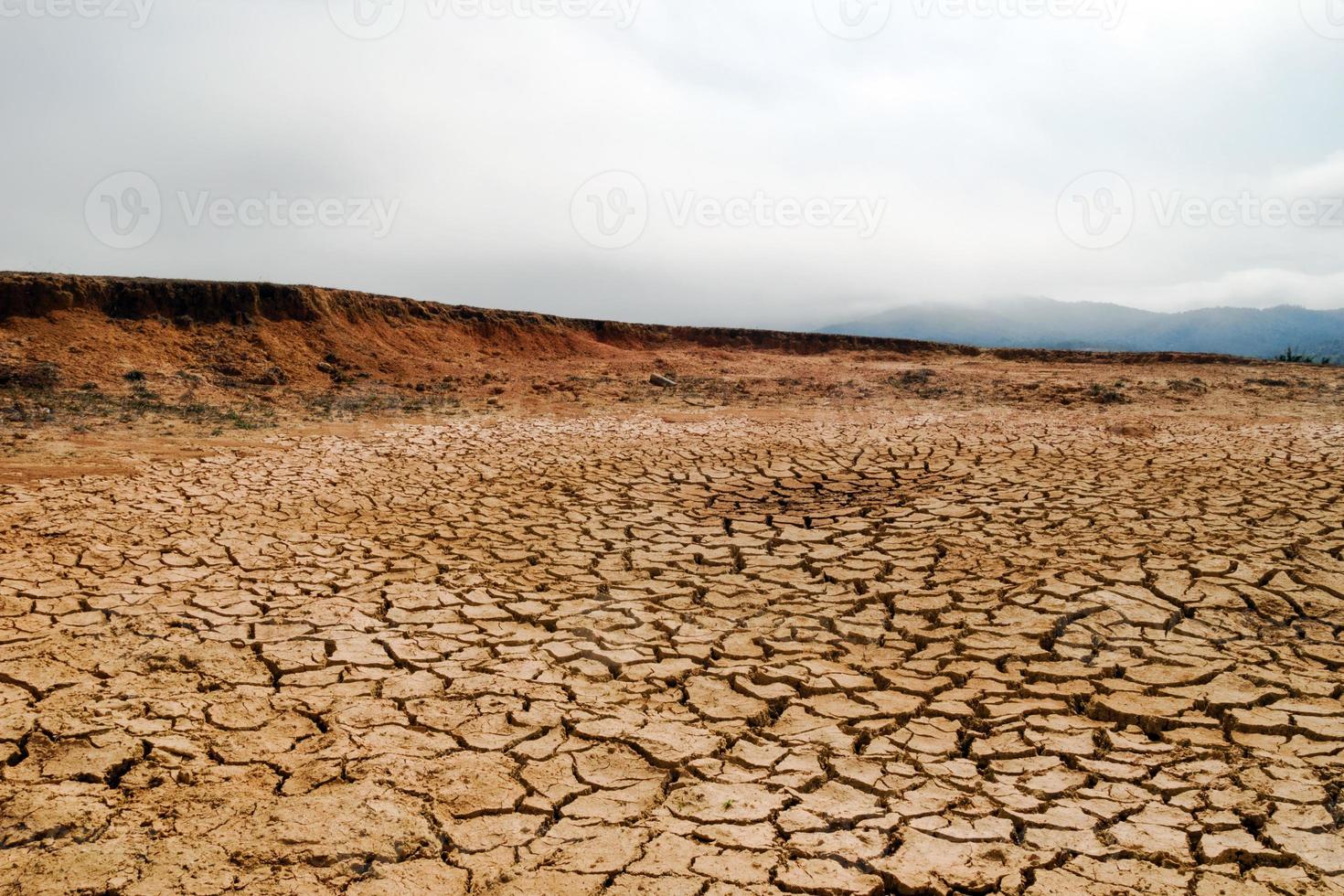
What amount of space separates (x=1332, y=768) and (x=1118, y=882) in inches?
41.3

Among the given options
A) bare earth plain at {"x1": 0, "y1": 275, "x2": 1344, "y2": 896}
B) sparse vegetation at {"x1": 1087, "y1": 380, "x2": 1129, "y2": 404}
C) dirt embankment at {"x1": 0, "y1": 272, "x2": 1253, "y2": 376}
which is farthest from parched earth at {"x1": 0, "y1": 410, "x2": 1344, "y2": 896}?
dirt embankment at {"x1": 0, "y1": 272, "x2": 1253, "y2": 376}

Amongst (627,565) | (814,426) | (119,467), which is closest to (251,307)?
(119,467)

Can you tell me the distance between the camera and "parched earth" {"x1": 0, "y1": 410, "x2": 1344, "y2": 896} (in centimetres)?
194

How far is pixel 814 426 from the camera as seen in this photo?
866 centimetres

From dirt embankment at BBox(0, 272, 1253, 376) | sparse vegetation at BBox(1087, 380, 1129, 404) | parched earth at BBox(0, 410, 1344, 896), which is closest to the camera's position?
parched earth at BBox(0, 410, 1344, 896)

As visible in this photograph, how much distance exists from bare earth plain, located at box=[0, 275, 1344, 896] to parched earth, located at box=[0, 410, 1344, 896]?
16mm

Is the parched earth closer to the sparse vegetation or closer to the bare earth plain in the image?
the bare earth plain

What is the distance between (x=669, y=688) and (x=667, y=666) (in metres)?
0.19

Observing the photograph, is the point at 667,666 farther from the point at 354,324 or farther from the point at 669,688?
the point at 354,324

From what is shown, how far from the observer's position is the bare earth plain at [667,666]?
1.96 metres

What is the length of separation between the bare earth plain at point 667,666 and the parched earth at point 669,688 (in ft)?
0.05

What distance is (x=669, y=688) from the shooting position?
115 inches

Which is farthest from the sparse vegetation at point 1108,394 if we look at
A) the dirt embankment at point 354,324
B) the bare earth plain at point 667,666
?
the dirt embankment at point 354,324

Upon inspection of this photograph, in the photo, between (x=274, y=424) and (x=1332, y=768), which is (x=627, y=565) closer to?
(x=1332, y=768)
